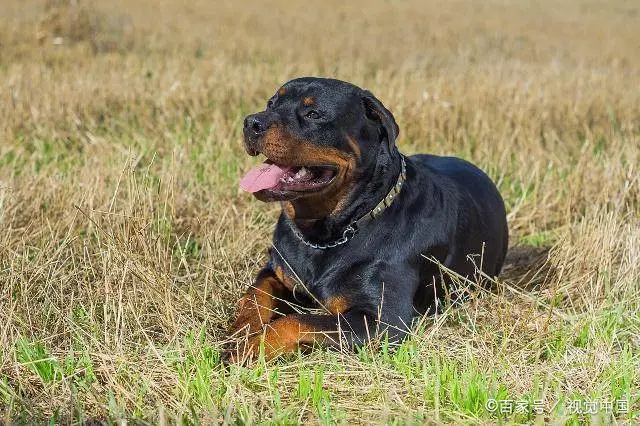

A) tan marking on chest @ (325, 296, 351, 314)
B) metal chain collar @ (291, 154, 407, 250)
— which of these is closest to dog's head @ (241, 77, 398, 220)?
metal chain collar @ (291, 154, 407, 250)

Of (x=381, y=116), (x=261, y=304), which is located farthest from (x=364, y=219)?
(x=261, y=304)

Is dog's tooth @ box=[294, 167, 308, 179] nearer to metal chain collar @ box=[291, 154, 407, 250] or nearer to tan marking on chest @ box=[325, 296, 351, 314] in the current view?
metal chain collar @ box=[291, 154, 407, 250]

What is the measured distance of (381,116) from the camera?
159 inches

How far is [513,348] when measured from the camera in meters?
3.68

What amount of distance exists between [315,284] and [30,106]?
15.6 ft

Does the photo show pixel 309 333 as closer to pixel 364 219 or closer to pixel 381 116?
pixel 364 219

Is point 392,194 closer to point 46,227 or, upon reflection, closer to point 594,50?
point 46,227

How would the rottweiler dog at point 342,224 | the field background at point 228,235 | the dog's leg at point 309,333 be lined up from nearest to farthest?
the field background at point 228,235 < the dog's leg at point 309,333 < the rottweiler dog at point 342,224

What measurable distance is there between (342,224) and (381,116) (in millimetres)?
549

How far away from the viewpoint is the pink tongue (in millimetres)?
3871

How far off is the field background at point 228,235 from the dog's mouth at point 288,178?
0.55 m

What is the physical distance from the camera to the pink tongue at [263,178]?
3871mm

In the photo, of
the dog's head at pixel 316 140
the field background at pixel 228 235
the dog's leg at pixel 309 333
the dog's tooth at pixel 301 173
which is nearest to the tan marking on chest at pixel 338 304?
the dog's leg at pixel 309 333

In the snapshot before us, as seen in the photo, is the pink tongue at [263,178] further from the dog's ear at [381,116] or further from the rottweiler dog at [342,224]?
the dog's ear at [381,116]
